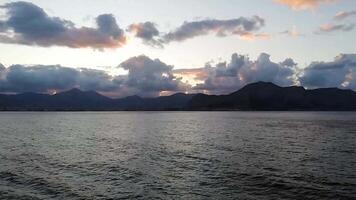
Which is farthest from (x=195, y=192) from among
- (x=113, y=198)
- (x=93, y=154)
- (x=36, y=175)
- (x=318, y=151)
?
(x=318, y=151)

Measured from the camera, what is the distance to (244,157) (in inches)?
2559

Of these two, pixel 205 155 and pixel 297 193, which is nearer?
pixel 297 193

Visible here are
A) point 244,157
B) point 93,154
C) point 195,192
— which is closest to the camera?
point 195,192

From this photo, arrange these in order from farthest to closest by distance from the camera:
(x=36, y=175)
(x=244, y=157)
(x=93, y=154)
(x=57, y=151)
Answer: (x=57, y=151) < (x=93, y=154) < (x=244, y=157) < (x=36, y=175)

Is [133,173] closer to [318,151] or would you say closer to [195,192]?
[195,192]

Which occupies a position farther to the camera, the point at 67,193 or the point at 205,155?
the point at 205,155

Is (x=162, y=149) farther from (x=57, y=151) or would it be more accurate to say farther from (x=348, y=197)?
(x=348, y=197)

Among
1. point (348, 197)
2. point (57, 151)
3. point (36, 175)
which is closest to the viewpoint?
point (348, 197)

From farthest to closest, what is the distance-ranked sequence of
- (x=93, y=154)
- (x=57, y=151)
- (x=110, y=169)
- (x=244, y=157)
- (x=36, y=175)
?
1. (x=57, y=151)
2. (x=93, y=154)
3. (x=244, y=157)
4. (x=110, y=169)
5. (x=36, y=175)

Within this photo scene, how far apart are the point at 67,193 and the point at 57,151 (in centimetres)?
3776

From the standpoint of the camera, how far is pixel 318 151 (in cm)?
7419

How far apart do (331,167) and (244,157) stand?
15466 mm

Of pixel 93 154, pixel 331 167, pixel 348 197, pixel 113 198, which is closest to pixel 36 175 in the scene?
pixel 113 198

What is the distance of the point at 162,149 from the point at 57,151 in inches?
868
